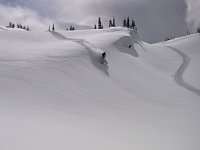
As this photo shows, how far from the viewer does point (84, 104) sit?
642 inches

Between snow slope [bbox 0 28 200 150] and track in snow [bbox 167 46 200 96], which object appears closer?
snow slope [bbox 0 28 200 150]

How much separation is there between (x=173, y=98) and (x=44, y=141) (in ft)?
54.8

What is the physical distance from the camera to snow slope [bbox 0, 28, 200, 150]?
10.4 metres

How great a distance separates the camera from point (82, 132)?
1137cm

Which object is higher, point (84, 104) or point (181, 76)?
point (181, 76)

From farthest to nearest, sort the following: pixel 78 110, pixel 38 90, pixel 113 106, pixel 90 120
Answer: pixel 113 106, pixel 38 90, pixel 78 110, pixel 90 120

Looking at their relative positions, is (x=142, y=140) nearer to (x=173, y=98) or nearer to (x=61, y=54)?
(x=173, y=98)

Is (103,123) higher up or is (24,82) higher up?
(24,82)

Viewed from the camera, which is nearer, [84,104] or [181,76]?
[84,104]

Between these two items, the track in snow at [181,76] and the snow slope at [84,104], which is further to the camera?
the track in snow at [181,76]

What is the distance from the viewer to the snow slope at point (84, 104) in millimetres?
10430

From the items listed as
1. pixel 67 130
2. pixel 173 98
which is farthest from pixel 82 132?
pixel 173 98

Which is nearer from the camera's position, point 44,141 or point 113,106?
point 44,141

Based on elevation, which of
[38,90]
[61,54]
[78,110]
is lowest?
[78,110]
